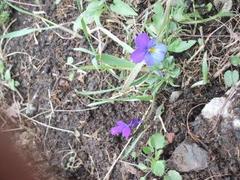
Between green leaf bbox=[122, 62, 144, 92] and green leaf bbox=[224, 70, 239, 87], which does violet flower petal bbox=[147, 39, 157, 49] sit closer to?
green leaf bbox=[122, 62, 144, 92]

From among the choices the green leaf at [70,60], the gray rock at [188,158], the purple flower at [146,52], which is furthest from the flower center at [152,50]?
the green leaf at [70,60]

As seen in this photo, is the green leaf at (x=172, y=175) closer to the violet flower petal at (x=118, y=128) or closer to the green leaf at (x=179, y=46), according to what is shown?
the violet flower petal at (x=118, y=128)

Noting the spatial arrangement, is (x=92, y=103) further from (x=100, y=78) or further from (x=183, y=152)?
(x=183, y=152)

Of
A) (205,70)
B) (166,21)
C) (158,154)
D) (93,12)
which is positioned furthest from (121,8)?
(158,154)

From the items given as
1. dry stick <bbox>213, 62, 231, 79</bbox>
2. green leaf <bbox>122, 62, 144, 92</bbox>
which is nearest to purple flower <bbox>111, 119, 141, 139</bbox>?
green leaf <bbox>122, 62, 144, 92</bbox>

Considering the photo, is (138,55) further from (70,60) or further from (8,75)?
(8,75)

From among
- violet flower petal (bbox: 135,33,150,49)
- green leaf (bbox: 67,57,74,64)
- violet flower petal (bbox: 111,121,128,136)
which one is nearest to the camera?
violet flower petal (bbox: 135,33,150,49)
